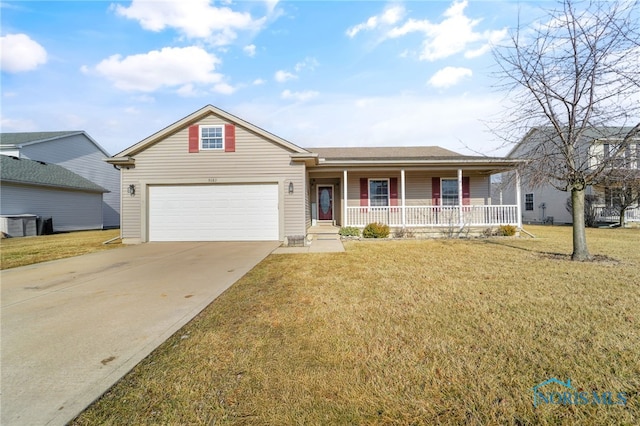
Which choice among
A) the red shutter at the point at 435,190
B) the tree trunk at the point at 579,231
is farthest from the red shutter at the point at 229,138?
the tree trunk at the point at 579,231

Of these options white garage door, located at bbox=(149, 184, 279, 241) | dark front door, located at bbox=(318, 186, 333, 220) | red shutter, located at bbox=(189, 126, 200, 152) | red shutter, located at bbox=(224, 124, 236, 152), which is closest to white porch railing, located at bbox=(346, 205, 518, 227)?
dark front door, located at bbox=(318, 186, 333, 220)

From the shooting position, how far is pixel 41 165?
17703mm

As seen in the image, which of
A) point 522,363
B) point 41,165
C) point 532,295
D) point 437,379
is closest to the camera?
point 437,379

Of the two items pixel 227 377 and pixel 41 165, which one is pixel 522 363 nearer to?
pixel 227 377

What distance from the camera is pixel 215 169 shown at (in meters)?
10.5

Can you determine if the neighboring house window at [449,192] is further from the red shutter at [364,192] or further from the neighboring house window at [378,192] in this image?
the red shutter at [364,192]

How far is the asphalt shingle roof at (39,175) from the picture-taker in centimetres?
1474

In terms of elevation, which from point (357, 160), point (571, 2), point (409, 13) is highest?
point (409, 13)

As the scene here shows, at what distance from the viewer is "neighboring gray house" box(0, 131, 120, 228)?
59.6 feet

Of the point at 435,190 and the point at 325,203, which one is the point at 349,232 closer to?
the point at 325,203

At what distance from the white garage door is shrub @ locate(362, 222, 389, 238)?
358 centimetres

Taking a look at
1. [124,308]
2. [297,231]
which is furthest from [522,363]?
[297,231]

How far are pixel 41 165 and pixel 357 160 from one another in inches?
809

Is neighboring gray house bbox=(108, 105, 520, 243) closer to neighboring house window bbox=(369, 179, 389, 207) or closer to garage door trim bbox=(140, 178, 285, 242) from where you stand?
garage door trim bbox=(140, 178, 285, 242)
